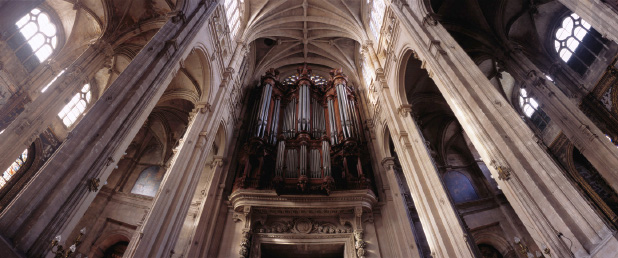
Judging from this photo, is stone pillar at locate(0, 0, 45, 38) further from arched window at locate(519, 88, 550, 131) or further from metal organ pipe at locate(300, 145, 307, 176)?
arched window at locate(519, 88, 550, 131)

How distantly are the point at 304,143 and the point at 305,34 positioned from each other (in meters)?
8.58

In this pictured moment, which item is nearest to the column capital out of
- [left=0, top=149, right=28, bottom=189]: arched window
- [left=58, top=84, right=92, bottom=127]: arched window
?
[left=0, top=149, right=28, bottom=189]: arched window

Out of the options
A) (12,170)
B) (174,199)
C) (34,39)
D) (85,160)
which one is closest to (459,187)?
(174,199)

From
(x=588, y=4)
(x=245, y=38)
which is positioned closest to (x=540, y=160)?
(x=588, y=4)

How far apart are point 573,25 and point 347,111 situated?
889cm

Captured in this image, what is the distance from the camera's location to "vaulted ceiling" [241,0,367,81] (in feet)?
49.3

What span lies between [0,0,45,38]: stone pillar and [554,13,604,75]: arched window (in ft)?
48.9

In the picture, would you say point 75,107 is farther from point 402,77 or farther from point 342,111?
point 402,77

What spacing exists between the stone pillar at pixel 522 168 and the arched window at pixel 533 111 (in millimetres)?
7087

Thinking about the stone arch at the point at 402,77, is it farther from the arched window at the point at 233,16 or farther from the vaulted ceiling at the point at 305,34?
the arched window at the point at 233,16

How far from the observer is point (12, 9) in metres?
3.81

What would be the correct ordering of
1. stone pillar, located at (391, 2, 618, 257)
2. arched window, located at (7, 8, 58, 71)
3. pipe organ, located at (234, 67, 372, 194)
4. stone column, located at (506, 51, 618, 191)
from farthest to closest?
pipe organ, located at (234, 67, 372, 194) → arched window, located at (7, 8, 58, 71) → stone column, located at (506, 51, 618, 191) → stone pillar, located at (391, 2, 618, 257)

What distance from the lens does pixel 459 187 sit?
13.0 metres

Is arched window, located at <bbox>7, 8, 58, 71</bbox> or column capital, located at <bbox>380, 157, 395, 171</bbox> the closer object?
arched window, located at <bbox>7, 8, 58, 71</bbox>
